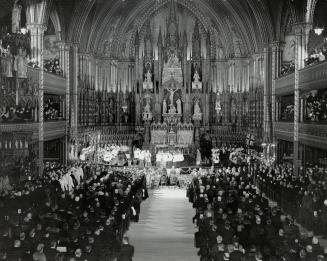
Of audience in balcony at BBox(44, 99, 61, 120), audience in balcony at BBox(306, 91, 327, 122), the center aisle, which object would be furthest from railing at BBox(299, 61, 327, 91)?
audience in balcony at BBox(44, 99, 61, 120)

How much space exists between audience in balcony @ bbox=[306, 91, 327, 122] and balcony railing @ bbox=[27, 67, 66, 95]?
1776cm

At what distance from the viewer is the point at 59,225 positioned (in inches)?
757

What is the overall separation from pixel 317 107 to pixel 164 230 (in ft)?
50.7

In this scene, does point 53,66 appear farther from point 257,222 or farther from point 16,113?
point 257,222

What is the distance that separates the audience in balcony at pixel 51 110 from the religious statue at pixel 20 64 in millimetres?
9238

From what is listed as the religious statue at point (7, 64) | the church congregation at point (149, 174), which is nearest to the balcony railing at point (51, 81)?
the church congregation at point (149, 174)

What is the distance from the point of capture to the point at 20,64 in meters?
32.4

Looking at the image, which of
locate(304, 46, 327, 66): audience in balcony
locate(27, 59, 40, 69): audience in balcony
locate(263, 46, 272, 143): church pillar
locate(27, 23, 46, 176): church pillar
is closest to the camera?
locate(304, 46, 327, 66): audience in balcony

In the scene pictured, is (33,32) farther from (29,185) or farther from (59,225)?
(59,225)

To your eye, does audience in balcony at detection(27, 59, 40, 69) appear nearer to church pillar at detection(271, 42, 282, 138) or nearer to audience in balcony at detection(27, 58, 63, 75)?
audience in balcony at detection(27, 58, 63, 75)

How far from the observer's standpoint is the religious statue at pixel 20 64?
31953mm

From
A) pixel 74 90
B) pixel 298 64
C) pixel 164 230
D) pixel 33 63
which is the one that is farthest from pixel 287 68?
pixel 164 230

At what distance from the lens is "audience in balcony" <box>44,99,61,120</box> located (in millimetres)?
43156

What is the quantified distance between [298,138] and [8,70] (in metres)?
19.5
